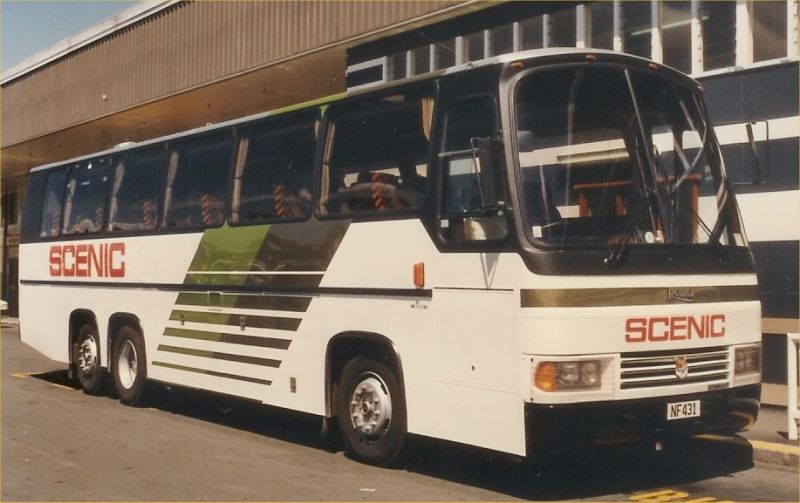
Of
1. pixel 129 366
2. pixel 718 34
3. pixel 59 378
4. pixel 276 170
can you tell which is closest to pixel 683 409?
pixel 276 170

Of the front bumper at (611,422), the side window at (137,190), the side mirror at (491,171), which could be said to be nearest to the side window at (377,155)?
the side mirror at (491,171)

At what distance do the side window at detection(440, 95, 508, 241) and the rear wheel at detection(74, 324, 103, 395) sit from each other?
24.2ft

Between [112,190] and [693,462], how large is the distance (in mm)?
8258

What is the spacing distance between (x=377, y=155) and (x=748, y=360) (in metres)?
3.52

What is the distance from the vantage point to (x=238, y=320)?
10.3 m

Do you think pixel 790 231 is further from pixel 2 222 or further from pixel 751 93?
pixel 2 222

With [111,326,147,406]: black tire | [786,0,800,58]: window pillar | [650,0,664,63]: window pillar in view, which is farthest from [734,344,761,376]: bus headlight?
[111,326,147,406]: black tire

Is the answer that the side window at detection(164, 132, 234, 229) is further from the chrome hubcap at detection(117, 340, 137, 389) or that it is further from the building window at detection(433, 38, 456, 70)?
the building window at detection(433, 38, 456, 70)

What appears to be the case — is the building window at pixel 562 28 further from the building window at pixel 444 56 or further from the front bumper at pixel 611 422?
the front bumper at pixel 611 422

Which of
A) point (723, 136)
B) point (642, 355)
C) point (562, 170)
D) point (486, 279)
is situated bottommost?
point (642, 355)

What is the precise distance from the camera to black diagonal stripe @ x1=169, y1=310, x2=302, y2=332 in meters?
9.52

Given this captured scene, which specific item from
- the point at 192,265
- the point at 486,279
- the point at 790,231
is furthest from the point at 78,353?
the point at 790,231

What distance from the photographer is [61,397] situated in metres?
13.3

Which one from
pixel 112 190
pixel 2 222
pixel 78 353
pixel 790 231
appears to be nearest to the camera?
pixel 790 231
